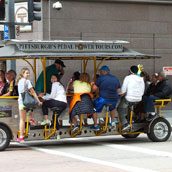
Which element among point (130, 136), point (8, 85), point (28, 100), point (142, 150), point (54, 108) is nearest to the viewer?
point (142, 150)

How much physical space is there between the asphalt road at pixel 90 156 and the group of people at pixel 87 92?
54 centimetres

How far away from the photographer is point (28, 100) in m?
12.7

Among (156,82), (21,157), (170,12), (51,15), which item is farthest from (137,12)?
(21,157)

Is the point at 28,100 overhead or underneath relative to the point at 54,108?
overhead

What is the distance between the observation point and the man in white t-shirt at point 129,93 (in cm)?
1377

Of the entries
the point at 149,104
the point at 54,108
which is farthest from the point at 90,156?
the point at 149,104

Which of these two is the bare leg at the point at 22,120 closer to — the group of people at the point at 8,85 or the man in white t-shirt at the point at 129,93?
the group of people at the point at 8,85

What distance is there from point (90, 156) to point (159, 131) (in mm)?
3246

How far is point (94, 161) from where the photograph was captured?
425 inches

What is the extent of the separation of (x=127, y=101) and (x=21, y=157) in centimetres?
344

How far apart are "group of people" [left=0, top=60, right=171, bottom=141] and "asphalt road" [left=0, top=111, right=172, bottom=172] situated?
0.54 metres

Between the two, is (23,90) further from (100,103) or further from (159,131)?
(159,131)

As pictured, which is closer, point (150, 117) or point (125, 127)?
point (125, 127)

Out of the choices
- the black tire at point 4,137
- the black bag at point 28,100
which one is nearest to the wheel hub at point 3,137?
the black tire at point 4,137
